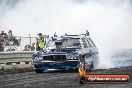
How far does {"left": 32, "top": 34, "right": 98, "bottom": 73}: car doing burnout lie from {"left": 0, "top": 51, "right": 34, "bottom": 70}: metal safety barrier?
8.10 feet

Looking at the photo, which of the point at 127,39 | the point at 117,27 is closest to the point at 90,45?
the point at 127,39

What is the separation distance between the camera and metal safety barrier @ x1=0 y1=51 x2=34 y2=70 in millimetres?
20167

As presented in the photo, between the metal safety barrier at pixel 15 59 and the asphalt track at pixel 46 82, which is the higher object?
the metal safety barrier at pixel 15 59

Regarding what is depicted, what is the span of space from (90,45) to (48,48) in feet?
6.68

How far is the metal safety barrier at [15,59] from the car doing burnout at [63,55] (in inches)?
97.2

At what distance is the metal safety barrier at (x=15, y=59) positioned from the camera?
2017cm

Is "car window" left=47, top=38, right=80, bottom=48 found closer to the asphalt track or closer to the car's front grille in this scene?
the car's front grille

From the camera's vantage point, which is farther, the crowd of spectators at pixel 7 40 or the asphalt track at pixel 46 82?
the crowd of spectators at pixel 7 40

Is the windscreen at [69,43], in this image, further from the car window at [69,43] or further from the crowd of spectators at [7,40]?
the crowd of spectators at [7,40]

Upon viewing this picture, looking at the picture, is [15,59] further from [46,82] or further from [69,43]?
[46,82]

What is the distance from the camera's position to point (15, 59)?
20844mm

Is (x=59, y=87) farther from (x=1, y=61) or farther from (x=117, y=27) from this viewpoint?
(x=117, y=27)

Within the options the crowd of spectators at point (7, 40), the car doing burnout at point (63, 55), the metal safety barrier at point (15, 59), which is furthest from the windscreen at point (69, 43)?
the crowd of spectators at point (7, 40)

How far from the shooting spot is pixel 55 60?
1722cm
